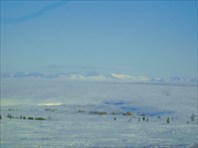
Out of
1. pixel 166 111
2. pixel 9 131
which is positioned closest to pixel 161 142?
pixel 9 131

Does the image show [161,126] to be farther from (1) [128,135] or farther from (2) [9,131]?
(2) [9,131]

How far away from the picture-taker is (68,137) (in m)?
13.5

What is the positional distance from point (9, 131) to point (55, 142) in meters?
2.86

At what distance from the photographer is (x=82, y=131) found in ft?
48.9

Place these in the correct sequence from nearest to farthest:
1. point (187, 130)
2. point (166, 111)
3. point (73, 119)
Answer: point (187, 130) → point (73, 119) → point (166, 111)

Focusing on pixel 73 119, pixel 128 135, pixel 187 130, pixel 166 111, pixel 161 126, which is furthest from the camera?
pixel 166 111

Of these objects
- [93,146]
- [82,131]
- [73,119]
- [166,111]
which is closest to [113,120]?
[73,119]

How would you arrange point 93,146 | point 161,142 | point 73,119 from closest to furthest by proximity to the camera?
point 93,146, point 161,142, point 73,119

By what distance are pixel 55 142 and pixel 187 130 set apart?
19.8ft

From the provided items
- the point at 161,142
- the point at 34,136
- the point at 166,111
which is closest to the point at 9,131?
the point at 34,136

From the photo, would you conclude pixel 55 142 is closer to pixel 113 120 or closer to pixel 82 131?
pixel 82 131

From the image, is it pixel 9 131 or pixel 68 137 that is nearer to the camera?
pixel 68 137

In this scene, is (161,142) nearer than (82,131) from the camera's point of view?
Yes

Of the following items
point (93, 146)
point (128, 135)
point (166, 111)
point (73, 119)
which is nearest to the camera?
point (93, 146)
